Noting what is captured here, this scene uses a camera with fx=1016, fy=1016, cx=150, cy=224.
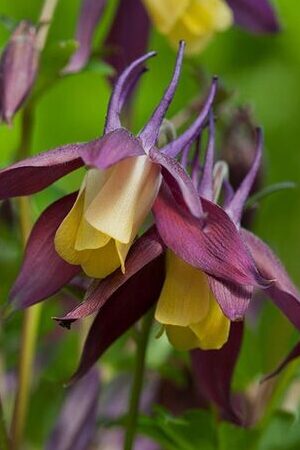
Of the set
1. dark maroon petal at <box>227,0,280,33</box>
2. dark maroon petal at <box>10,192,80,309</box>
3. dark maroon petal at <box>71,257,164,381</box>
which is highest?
dark maroon petal at <box>10,192,80,309</box>

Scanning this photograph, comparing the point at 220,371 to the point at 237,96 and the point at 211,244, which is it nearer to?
the point at 211,244

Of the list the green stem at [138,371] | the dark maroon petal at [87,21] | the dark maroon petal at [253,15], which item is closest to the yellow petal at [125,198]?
the green stem at [138,371]

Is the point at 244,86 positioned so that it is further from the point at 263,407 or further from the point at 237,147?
the point at 263,407

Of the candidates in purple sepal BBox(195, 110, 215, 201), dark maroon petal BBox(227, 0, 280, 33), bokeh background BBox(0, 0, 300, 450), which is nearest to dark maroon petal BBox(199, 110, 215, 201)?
purple sepal BBox(195, 110, 215, 201)

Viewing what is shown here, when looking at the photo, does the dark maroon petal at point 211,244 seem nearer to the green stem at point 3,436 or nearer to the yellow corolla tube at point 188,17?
the green stem at point 3,436

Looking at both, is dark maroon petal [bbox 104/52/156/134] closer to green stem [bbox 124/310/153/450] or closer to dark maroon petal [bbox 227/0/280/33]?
green stem [bbox 124/310/153/450]

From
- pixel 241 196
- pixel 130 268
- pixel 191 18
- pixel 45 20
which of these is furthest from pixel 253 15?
pixel 130 268

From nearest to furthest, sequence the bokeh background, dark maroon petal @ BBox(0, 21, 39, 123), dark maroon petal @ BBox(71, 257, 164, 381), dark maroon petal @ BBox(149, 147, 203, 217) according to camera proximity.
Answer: dark maroon petal @ BBox(149, 147, 203, 217) < dark maroon petal @ BBox(71, 257, 164, 381) < dark maroon petal @ BBox(0, 21, 39, 123) < the bokeh background
